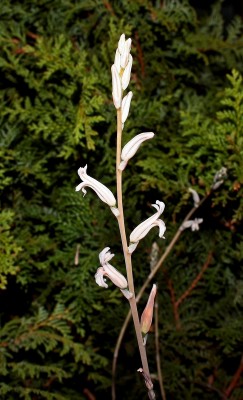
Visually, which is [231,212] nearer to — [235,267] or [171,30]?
[235,267]

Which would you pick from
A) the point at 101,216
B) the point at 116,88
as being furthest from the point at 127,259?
the point at 101,216

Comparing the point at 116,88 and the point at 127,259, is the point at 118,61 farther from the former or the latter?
the point at 127,259

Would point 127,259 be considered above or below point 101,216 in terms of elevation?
below

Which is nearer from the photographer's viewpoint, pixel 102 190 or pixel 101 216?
pixel 102 190

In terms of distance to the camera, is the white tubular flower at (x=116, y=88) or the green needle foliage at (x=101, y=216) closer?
the white tubular flower at (x=116, y=88)

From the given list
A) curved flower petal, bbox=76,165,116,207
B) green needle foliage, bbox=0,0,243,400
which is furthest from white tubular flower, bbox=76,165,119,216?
green needle foliage, bbox=0,0,243,400

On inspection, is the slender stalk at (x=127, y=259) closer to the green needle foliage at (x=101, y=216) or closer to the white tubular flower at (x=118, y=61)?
the white tubular flower at (x=118, y=61)

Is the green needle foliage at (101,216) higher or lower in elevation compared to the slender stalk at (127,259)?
higher

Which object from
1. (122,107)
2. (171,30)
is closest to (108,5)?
(171,30)

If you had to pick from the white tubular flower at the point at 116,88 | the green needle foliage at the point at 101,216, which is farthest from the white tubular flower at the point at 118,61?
the green needle foliage at the point at 101,216
